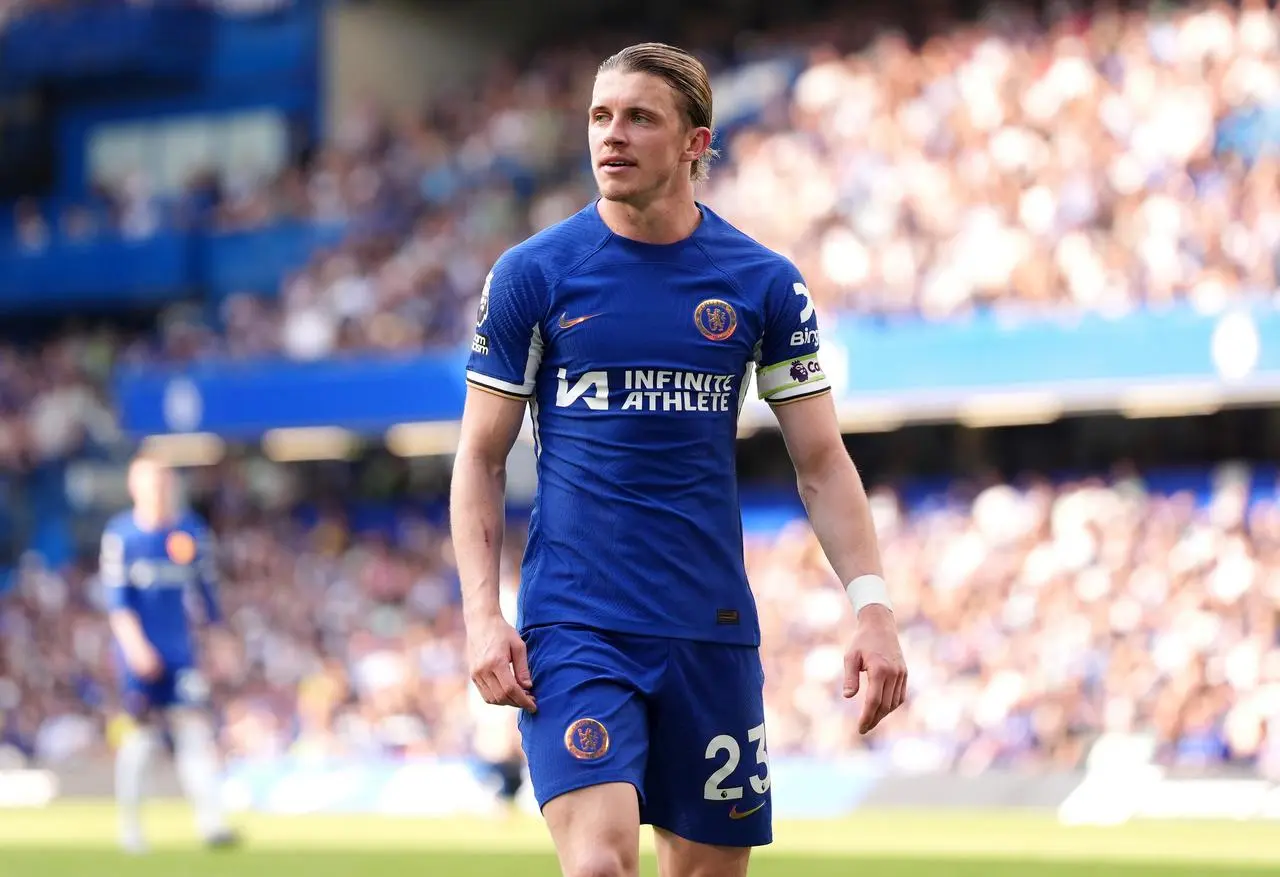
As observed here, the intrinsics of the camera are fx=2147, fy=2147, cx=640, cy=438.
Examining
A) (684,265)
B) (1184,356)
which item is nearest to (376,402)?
(1184,356)

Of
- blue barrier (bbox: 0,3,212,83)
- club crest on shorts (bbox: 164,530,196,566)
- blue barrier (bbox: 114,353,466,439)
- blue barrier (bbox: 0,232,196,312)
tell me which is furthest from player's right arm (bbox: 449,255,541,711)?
blue barrier (bbox: 0,3,212,83)

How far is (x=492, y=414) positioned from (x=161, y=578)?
9630 mm

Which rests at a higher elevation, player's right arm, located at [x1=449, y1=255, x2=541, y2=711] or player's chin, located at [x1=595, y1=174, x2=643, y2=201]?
player's chin, located at [x1=595, y1=174, x2=643, y2=201]

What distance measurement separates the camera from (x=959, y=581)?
70.3 feet

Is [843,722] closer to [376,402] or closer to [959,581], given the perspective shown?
[959,581]

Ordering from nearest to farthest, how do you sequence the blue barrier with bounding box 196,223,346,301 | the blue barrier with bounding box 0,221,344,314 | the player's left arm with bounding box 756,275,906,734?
the player's left arm with bounding box 756,275,906,734, the blue barrier with bounding box 196,223,346,301, the blue barrier with bounding box 0,221,344,314

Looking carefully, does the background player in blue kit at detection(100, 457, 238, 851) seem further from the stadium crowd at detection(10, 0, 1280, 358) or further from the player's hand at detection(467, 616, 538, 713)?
the stadium crowd at detection(10, 0, 1280, 358)

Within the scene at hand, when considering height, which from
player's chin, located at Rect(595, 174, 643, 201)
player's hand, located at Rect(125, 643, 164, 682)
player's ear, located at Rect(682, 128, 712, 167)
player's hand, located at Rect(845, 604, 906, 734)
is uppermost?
player's ear, located at Rect(682, 128, 712, 167)

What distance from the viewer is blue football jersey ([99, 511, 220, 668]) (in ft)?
47.0

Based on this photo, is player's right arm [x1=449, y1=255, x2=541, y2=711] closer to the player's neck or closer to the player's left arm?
the player's neck

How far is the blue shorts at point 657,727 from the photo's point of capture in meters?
5.07

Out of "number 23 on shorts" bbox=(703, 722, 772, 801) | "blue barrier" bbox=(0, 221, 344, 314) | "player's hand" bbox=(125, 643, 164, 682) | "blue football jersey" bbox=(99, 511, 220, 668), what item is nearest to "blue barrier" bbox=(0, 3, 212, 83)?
"blue barrier" bbox=(0, 221, 344, 314)

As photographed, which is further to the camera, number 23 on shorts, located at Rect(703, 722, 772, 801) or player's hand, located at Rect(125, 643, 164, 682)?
player's hand, located at Rect(125, 643, 164, 682)

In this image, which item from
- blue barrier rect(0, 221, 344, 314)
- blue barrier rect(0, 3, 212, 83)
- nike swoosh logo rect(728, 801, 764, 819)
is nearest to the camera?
nike swoosh logo rect(728, 801, 764, 819)
